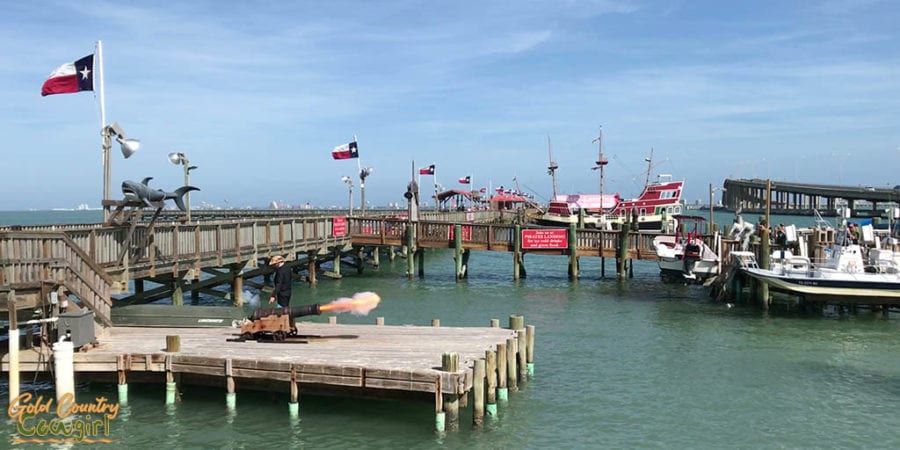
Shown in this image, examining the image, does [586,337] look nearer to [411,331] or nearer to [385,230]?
[411,331]

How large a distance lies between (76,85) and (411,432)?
15056 mm

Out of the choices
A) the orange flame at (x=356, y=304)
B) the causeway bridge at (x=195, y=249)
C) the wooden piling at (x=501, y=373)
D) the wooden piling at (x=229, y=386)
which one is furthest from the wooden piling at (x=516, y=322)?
the causeway bridge at (x=195, y=249)

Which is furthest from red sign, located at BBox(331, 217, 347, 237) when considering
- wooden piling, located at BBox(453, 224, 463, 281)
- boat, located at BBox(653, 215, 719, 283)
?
boat, located at BBox(653, 215, 719, 283)

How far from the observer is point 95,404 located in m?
15.1

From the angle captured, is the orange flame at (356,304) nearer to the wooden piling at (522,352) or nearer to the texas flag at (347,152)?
the wooden piling at (522,352)

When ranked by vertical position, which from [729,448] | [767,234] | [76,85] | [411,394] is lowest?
Answer: [729,448]

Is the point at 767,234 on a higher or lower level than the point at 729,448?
higher

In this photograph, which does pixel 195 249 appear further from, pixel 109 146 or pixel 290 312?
pixel 290 312

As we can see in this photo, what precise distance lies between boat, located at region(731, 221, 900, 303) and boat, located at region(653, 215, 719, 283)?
287cm

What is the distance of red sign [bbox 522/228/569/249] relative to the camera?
3662 cm

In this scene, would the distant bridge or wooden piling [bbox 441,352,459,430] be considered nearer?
wooden piling [bbox 441,352,459,430]

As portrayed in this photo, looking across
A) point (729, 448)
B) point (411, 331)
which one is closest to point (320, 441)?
point (411, 331)

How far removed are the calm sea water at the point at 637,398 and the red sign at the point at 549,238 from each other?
8515 mm

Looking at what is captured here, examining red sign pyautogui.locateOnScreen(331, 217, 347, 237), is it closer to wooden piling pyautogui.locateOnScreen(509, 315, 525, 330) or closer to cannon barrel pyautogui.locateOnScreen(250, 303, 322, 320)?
wooden piling pyautogui.locateOnScreen(509, 315, 525, 330)
